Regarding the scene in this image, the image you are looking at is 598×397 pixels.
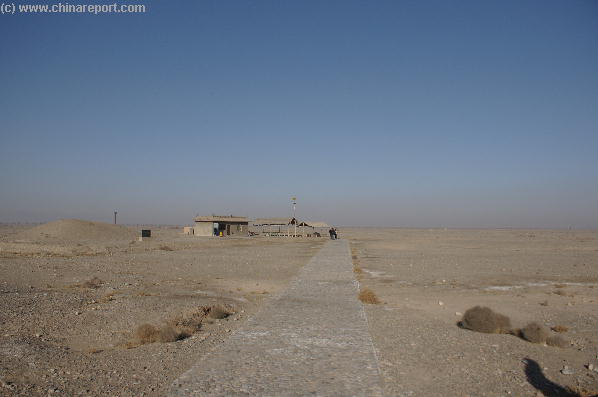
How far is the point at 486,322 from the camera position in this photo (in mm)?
9297

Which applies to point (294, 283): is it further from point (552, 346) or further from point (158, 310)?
point (552, 346)

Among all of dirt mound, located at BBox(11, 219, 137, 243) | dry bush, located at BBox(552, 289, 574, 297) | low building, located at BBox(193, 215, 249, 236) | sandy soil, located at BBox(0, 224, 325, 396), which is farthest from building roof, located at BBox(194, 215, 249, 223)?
dry bush, located at BBox(552, 289, 574, 297)

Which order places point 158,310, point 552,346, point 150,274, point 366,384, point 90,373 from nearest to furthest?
point 366,384 → point 90,373 → point 552,346 → point 158,310 → point 150,274

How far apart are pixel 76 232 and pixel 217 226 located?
1541 centimetres

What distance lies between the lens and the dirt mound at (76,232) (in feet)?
164

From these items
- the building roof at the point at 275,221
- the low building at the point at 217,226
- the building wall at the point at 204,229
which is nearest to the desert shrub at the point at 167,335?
the low building at the point at 217,226

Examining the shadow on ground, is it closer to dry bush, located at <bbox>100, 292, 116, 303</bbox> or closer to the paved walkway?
the paved walkway

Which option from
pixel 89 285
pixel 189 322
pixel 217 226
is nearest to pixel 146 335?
pixel 189 322

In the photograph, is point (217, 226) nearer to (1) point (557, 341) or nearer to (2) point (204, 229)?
(2) point (204, 229)

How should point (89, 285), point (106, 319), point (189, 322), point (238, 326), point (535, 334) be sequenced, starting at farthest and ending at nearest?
point (89, 285)
point (106, 319)
point (189, 322)
point (238, 326)
point (535, 334)

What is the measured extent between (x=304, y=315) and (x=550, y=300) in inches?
311

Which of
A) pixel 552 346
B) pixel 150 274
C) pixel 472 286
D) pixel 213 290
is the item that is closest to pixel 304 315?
pixel 552 346

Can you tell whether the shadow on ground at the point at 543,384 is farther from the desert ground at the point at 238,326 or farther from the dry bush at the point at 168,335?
the dry bush at the point at 168,335

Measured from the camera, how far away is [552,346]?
330 inches
